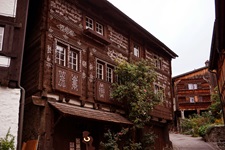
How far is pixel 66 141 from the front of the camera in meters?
11.4

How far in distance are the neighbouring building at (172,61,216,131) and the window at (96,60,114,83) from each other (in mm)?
22128

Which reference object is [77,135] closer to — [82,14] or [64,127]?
[64,127]

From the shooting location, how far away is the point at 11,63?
32.5 ft

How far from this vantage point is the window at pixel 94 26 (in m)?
14.1

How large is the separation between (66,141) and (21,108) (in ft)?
8.09

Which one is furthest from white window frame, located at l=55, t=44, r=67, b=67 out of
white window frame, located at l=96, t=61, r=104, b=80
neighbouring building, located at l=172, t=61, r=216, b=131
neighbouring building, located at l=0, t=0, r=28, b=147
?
neighbouring building, located at l=172, t=61, r=216, b=131

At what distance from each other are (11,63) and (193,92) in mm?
29724

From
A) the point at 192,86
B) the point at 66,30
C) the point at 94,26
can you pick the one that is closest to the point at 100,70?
the point at 94,26

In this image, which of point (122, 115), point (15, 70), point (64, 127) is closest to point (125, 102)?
point (122, 115)

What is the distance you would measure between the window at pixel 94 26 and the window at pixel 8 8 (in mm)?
4241

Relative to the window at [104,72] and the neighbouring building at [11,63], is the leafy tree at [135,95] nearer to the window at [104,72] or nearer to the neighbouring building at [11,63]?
the window at [104,72]

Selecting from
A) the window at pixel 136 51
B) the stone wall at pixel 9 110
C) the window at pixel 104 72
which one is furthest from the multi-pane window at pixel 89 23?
the stone wall at pixel 9 110

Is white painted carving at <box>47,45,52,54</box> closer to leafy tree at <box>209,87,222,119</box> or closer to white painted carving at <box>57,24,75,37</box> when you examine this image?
white painted carving at <box>57,24,75,37</box>

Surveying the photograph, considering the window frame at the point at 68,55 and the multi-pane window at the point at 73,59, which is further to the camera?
the multi-pane window at the point at 73,59
